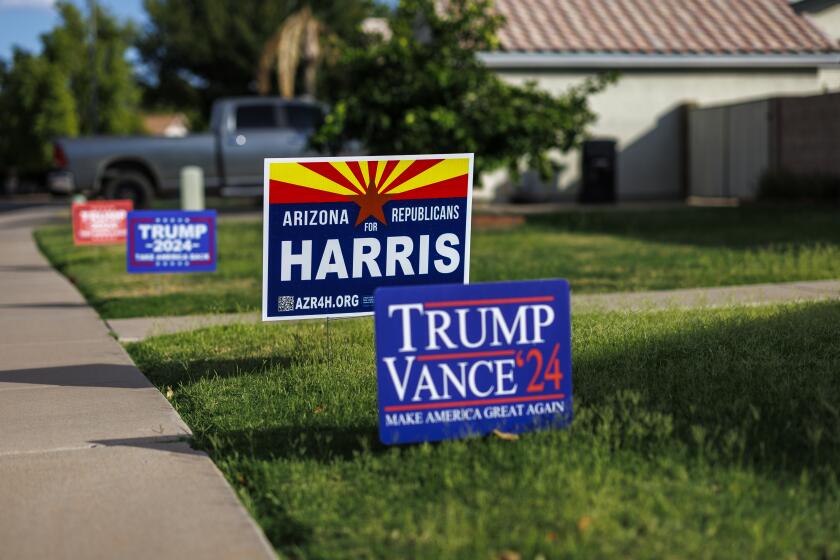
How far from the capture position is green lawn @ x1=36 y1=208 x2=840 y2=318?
1179cm

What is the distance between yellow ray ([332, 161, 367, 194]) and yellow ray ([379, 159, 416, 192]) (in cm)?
13

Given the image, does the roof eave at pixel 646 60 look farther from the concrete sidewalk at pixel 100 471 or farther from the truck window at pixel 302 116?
the concrete sidewalk at pixel 100 471

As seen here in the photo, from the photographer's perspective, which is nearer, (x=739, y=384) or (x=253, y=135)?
(x=739, y=384)

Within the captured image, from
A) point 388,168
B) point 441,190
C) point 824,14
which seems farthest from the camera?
point 824,14

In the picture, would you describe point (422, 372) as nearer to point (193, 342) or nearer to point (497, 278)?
point (193, 342)

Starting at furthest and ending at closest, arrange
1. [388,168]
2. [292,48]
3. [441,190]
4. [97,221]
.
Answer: [292,48] → [97,221] → [441,190] → [388,168]

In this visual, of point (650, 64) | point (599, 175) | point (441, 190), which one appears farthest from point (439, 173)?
point (650, 64)

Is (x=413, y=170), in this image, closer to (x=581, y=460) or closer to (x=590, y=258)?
(x=581, y=460)

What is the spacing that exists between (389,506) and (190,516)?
0.75m

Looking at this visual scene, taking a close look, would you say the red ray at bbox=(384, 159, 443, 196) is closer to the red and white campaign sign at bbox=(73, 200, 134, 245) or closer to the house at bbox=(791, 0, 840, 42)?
the red and white campaign sign at bbox=(73, 200, 134, 245)

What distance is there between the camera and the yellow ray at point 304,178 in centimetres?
721

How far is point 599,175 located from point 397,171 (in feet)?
67.9

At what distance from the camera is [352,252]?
729cm

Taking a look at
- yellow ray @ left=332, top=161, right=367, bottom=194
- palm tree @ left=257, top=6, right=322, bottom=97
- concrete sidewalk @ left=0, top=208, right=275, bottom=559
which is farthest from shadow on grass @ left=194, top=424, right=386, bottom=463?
palm tree @ left=257, top=6, right=322, bottom=97
